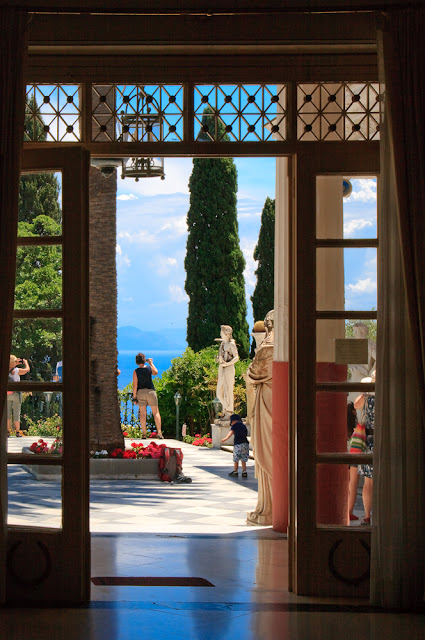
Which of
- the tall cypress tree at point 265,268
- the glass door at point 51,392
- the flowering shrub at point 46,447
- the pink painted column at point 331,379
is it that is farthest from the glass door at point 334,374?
the tall cypress tree at point 265,268

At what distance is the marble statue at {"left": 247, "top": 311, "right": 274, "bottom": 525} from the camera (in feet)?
24.3

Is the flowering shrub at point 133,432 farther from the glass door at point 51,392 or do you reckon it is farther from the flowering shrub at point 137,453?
the glass door at point 51,392

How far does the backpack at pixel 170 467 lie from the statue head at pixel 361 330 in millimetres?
5945

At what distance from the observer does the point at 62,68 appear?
497 centimetres

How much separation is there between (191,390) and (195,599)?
12.5 metres

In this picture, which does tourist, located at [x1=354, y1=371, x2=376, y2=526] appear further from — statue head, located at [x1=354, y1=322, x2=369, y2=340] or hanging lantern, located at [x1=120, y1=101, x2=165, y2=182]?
hanging lantern, located at [x1=120, y1=101, x2=165, y2=182]

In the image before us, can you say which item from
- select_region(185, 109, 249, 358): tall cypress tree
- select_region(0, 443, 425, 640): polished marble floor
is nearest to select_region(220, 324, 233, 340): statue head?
select_region(185, 109, 249, 358): tall cypress tree

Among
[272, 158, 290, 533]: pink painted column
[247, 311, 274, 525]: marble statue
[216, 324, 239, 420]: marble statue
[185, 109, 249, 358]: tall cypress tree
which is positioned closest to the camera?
[272, 158, 290, 533]: pink painted column

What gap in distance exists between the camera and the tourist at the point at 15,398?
186 inches

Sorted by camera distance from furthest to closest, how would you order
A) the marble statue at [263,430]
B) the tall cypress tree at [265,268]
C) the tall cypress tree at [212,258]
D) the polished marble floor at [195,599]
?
the tall cypress tree at [265,268], the tall cypress tree at [212,258], the marble statue at [263,430], the polished marble floor at [195,599]

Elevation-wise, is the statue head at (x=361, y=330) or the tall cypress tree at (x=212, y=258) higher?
the tall cypress tree at (x=212, y=258)

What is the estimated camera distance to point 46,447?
479 centimetres

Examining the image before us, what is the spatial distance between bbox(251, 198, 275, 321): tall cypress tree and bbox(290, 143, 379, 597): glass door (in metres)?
17.9

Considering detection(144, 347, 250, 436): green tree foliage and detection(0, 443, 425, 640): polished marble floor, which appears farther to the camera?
detection(144, 347, 250, 436): green tree foliage
